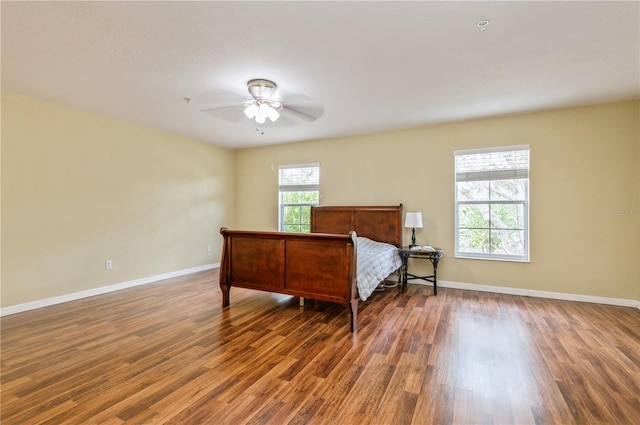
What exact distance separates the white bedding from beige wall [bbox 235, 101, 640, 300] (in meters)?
0.66

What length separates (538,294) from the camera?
4.09 metres

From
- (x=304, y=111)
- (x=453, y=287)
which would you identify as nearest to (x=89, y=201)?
(x=304, y=111)

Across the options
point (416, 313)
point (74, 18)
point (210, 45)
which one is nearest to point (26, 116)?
point (74, 18)

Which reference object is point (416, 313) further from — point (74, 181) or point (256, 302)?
point (74, 181)

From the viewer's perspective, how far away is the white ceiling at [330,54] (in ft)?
6.67

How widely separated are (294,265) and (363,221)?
213 centimetres

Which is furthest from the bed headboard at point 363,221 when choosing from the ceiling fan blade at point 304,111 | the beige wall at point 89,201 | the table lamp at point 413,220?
the beige wall at point 89,201

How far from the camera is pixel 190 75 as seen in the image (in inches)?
116

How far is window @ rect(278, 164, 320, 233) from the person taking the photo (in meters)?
5.81

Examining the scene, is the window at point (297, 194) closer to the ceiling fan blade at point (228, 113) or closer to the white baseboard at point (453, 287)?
the ceiling fan blade at point (228, 113)

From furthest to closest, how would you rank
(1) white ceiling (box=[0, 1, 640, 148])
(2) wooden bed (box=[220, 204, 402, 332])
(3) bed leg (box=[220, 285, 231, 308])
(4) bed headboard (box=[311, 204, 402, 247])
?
(4) bed headboard (box=[311, 204, 402, 247])
(3) bed leg (box=[220, 285, 231, 308])
(2) wooden bed (box=[220, 204, 402, 332])
(1) white ceiling (box=[0, 1, 640, 148])

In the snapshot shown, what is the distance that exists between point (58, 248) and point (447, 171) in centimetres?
565

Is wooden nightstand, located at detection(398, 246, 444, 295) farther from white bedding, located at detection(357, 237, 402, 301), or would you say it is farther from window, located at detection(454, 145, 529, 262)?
window, located at detection(454, 145, 529, 262)

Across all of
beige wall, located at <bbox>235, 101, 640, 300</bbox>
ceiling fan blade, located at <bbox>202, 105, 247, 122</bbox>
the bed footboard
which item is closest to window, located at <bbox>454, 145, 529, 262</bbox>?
beige wall, located at <bbox>235, 101, 640, 300</bbox>
